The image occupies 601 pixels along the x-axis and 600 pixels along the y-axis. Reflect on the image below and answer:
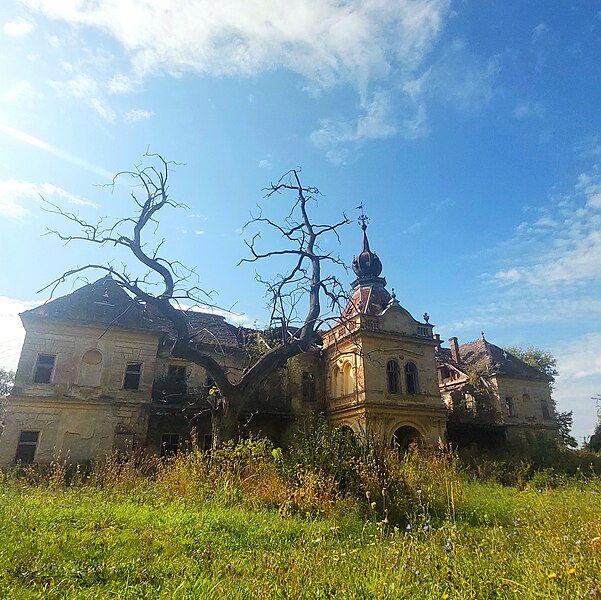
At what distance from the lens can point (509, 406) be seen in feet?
92.9

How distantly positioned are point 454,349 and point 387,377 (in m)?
12.5

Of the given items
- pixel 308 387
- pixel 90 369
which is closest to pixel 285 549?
pixel 90 369

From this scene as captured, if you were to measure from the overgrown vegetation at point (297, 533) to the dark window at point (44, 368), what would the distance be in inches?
418

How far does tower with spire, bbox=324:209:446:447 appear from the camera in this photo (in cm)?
2198

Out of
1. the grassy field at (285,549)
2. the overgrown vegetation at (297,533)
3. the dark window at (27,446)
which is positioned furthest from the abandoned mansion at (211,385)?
the grassy field at (285,549)

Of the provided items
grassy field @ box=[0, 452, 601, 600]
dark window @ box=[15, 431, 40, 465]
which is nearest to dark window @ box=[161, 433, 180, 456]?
dark window @ box=[15, 431, 40, 465]

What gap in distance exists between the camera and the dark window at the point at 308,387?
25.2 metres

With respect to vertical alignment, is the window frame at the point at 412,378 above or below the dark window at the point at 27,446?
above

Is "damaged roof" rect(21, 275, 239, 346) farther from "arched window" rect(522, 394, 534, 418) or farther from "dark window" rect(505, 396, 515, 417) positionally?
"arched window" rect(522, 394, 534, 418)

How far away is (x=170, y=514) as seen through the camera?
21.0 feet

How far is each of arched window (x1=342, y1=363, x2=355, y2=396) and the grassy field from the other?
15.8 metres

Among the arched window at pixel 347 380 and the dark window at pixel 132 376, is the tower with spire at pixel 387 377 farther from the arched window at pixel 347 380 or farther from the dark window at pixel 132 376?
the dark window at pixel 132 376

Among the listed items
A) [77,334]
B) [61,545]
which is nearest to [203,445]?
[77,334]

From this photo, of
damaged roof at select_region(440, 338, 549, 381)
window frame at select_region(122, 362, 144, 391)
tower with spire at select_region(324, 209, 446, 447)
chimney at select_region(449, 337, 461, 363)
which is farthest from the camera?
chimney at select_region(449, 337, 461, 363)
